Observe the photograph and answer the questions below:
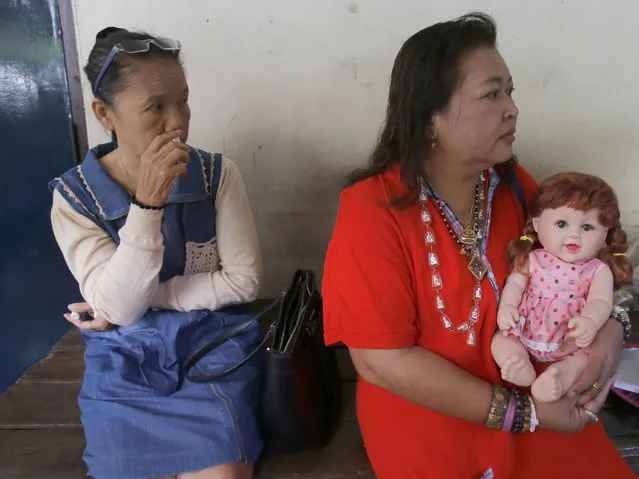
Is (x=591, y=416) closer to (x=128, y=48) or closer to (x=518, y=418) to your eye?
(x=518, y=418)

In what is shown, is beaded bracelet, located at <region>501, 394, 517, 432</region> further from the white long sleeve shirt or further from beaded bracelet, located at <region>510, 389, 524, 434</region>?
the white long sleeve shirt

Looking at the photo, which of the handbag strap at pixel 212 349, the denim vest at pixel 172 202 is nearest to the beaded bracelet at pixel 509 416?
the handbag strap at pixel 212 349

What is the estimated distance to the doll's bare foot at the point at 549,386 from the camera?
3.75 ft

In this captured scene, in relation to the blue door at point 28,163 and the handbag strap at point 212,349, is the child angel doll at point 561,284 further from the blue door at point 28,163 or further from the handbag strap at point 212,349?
the blue door at point 28,163

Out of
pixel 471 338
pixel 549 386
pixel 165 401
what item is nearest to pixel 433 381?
pixel 471 338

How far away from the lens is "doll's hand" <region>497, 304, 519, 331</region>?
119cm

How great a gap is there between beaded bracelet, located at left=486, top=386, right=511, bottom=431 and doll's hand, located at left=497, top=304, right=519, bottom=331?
162mm

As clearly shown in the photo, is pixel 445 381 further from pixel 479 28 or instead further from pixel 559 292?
pixel 479 28

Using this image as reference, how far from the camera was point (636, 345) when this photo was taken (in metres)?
1.71

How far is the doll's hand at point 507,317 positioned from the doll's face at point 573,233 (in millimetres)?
186

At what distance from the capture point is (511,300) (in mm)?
1217

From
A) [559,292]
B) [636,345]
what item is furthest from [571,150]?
[559,292]

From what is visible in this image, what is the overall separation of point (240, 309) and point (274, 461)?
0.49 metres

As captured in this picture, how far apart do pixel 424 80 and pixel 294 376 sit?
2.75 ft
